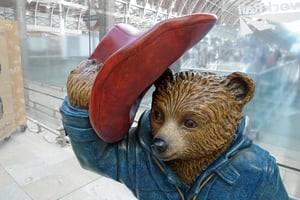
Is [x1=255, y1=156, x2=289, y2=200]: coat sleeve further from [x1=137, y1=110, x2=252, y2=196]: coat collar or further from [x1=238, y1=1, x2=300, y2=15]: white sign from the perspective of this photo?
[x1=238, y1=1, x2=300, y2=15]: white sign

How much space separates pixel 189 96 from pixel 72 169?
1738 millimetres

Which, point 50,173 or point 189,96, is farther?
point 50,173

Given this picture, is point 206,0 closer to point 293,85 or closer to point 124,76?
point 293,85

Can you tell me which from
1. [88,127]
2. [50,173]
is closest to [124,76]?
[88,127]

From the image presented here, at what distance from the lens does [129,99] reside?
443mm

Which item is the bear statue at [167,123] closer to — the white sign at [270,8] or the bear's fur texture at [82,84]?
the bear's fur texture at [82,84]

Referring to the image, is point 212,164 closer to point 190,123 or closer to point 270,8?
point 190,123

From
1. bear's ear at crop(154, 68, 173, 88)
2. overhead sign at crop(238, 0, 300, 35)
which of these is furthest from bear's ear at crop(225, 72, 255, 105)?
overhead sign at crop(238, 0, 300, 35)

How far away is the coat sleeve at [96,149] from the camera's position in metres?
0.50

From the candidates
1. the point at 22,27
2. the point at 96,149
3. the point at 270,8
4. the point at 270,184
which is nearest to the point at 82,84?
the point at 96,149

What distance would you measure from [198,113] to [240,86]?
0.10m

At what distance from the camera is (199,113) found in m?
0.41

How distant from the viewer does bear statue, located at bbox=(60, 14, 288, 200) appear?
41cm

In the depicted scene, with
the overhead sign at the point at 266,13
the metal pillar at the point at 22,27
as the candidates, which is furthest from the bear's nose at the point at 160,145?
the metal pillar at the point at 22,27
